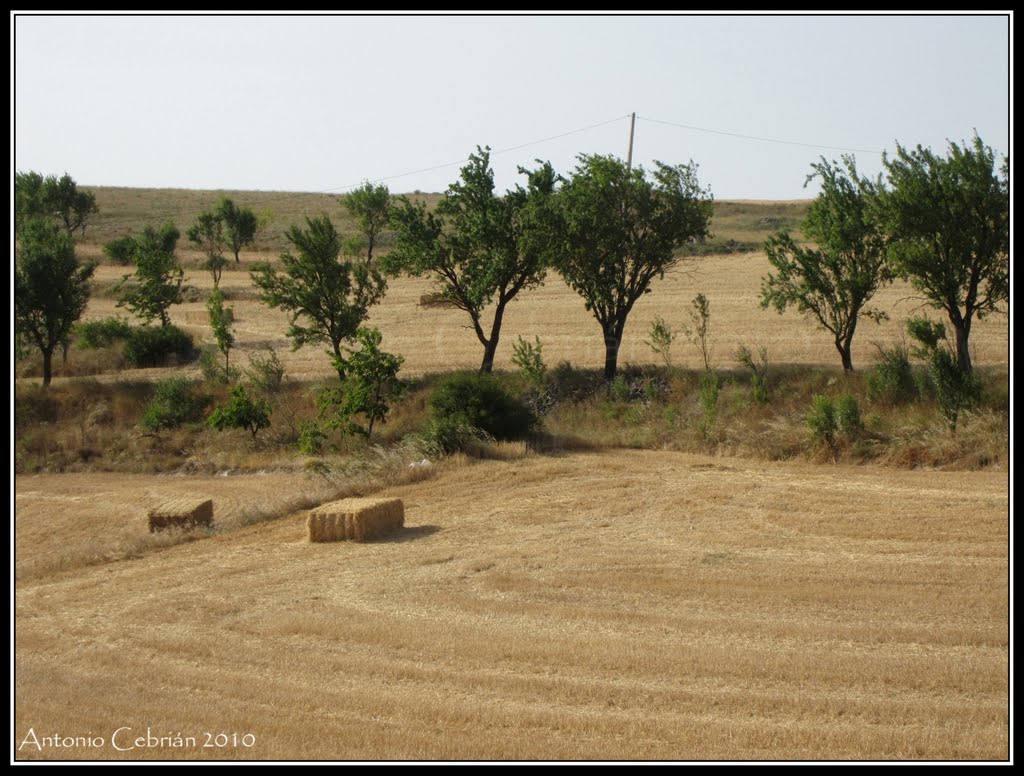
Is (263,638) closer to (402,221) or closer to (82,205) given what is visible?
(402,221)

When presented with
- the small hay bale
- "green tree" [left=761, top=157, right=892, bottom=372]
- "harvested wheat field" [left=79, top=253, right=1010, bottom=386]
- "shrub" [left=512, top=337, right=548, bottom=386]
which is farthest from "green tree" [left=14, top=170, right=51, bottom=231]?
"green tree" [left=761, top=157, right=892, bottom=372]

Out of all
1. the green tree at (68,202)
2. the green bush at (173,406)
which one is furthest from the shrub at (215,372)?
the green tree at (68,202)

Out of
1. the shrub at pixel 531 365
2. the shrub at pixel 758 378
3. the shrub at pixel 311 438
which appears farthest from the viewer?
the shrub at pixel 531 365

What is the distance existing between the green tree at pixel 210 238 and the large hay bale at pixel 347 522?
40.3m

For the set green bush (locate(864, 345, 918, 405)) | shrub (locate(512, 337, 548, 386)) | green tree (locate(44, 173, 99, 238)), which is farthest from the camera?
green tree (locate(44, 173, 99, 238))

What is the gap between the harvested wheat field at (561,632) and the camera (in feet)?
32.8

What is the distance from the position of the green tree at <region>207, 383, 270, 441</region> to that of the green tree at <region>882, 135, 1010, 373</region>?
17483 mm

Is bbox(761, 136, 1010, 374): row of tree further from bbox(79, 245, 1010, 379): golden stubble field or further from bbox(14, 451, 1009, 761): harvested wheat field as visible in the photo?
bbox(14, 451, 1009, 761): harvested wheat field

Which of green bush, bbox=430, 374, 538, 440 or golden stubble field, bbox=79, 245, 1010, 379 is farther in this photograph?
golden stubble field, bbox=79, 245, 1010, 379

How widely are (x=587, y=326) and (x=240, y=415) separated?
1703 centimetres

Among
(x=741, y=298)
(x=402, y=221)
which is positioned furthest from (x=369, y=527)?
(x=741, y=298)

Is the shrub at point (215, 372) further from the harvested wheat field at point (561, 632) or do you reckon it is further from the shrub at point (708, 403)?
the shrub at point (708, 403)

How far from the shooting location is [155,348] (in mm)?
40406

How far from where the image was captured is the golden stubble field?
1415 inches
